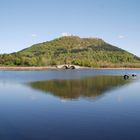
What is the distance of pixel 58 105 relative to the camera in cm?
3175

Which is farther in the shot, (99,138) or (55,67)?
(55,67)

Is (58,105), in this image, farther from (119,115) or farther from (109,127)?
(109,127)

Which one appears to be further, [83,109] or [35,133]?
[83,109]

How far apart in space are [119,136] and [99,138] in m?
1.49

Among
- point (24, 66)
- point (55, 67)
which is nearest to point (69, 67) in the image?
point (55, 67)

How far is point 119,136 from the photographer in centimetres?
1864

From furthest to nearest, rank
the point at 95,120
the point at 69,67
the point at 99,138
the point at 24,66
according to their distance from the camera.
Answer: the point at 69,67
the point at 24,66
the point at 95,120
the point at 99,138

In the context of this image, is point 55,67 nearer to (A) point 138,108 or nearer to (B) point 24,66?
(B) point 24,66

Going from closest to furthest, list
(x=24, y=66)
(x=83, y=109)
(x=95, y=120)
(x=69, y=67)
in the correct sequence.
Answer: (x=95, y=120)
(x=83, y=109)
(x=24, y=66)
(x=69, y=67)

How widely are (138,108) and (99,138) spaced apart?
13.0 meters

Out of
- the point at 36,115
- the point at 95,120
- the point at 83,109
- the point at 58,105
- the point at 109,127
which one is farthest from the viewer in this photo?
the point at 58,105

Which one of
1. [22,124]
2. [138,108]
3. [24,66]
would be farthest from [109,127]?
[24,66]

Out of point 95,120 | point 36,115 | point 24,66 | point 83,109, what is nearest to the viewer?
point 95,120

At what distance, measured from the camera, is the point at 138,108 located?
29969 mm
